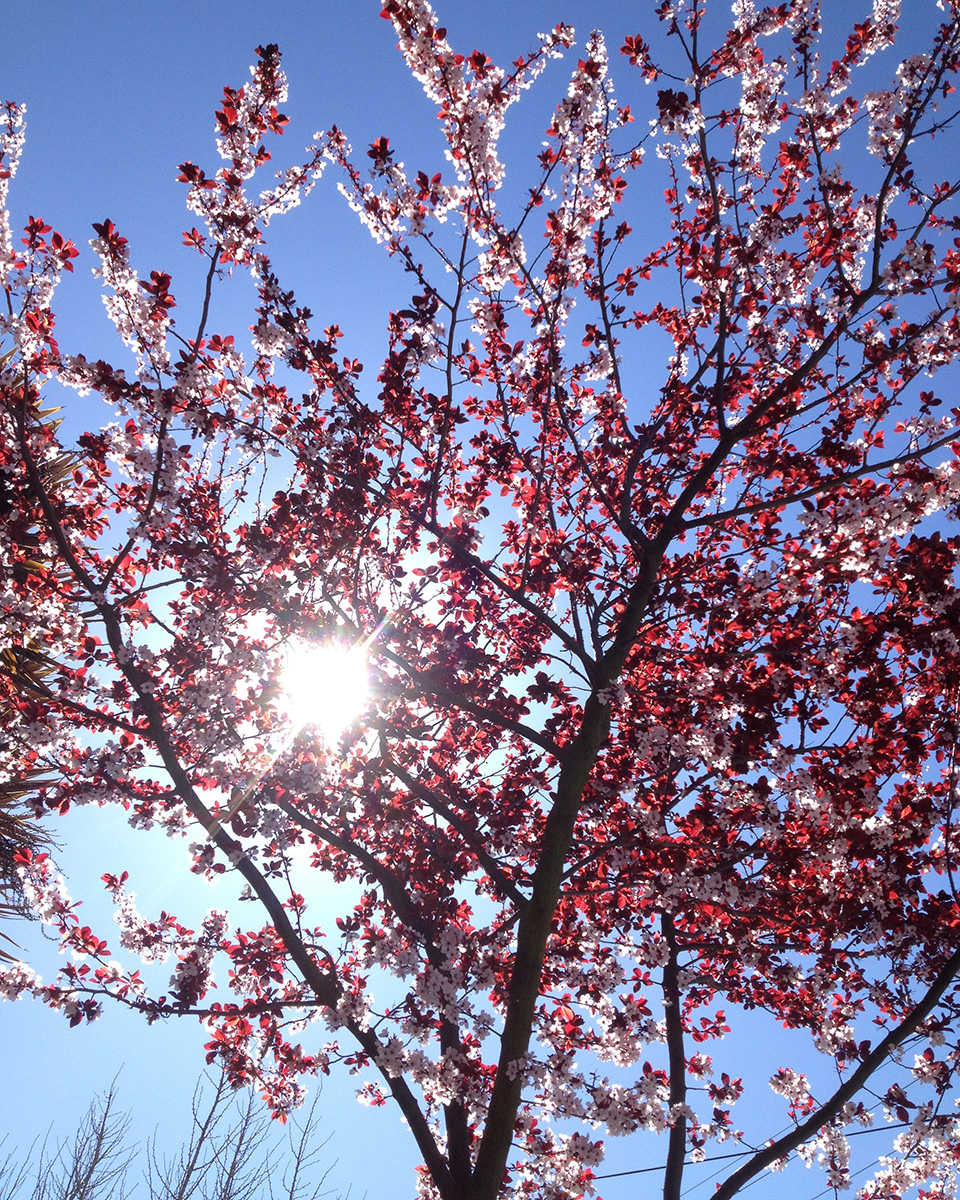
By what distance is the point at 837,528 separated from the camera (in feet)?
16.2

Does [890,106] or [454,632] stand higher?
[890,106]

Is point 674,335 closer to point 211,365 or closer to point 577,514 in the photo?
point 577,514

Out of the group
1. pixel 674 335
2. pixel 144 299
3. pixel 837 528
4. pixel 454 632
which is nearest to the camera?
pixel 144 299

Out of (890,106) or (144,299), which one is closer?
(144,299)

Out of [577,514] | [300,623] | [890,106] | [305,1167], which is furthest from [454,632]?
[305,1167]

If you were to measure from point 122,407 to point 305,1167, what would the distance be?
961 cm

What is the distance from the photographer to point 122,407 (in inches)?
167

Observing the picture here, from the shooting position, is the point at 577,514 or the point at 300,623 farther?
the point at 577,514

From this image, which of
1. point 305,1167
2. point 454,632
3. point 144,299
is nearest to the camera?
point 144,299

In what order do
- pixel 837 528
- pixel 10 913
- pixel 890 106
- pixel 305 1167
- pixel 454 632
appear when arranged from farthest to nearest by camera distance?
pixel 305 1167 → pixel 10 913 → pixel 454 632 → pixel 837 528 → pixel 890 106

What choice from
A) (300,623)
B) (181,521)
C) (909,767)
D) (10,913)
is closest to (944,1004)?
(909,767)

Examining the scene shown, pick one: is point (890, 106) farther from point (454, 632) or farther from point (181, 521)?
point (181, 521)

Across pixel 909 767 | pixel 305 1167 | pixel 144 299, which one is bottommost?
pixel 305 1167

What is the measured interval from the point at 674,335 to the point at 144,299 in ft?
13.5
